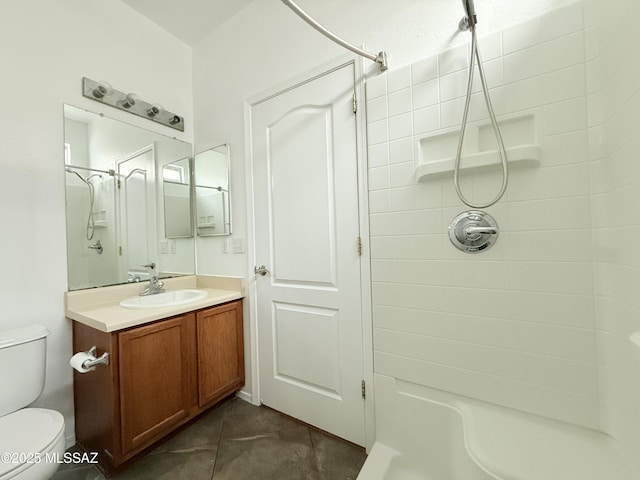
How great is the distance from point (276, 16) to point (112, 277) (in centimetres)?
198

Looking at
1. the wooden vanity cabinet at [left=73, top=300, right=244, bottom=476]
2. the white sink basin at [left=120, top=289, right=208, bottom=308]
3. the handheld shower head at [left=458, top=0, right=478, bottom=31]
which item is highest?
the handheld shower head at [left=458, top=0, right=478, bottom=31]

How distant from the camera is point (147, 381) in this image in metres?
1.33

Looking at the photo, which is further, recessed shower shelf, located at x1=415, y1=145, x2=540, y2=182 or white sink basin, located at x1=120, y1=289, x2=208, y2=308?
white sink basin, located at x1=120, y1=289, x2=208, y2=308

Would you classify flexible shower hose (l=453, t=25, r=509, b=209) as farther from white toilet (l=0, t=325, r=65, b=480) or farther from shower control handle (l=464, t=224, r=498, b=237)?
white toilet (l=0, t=325, r=65, b=480)

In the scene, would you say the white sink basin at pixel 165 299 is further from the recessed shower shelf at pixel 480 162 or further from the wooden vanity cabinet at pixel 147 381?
the recessed shower shelf at pixel 480 162

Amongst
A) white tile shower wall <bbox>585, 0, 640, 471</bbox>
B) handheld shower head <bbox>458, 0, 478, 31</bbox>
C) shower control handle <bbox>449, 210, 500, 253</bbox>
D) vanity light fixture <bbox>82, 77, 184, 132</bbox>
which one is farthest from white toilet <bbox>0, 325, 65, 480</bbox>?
handheld shower head <bbox>458, 0, 478, 31</bbox>

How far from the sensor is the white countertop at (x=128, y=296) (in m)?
1.27

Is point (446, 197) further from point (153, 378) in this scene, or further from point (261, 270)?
point (153, 378)

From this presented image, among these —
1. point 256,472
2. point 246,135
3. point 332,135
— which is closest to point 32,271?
point 246,135

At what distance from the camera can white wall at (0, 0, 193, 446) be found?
1317 millimetres

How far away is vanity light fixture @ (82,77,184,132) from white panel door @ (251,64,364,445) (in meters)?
0.71

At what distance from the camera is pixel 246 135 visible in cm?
179

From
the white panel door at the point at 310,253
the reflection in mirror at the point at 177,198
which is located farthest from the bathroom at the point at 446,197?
the reflection in mirror at the point at 177,198

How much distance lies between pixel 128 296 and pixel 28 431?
799 mm
